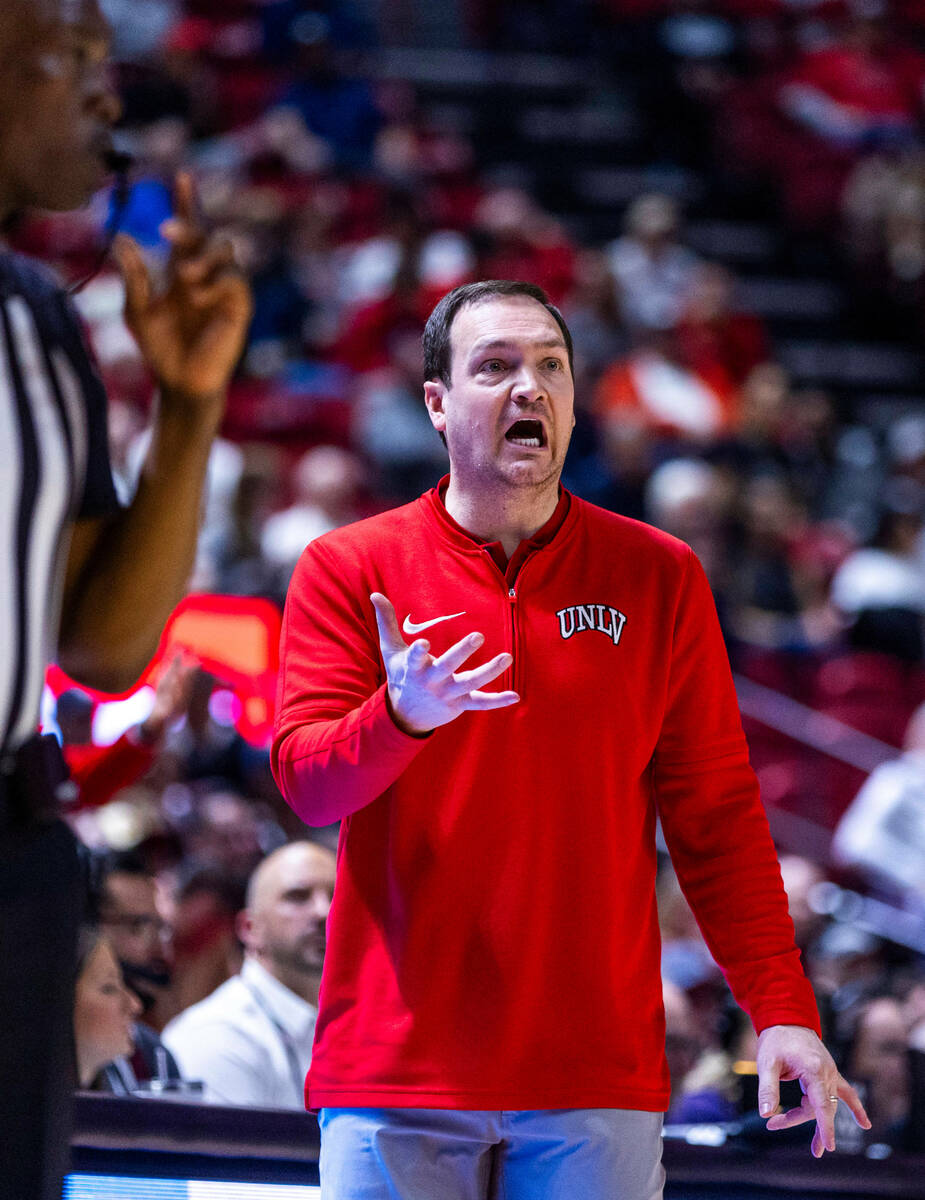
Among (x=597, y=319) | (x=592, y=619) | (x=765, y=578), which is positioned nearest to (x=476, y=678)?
(x=592, y=619)

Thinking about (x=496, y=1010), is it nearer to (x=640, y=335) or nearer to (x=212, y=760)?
(x=212, y=760)

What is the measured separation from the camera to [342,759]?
1.93 meters

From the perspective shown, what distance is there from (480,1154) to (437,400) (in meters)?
0.97

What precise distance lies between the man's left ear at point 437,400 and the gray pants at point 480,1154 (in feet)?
2.91

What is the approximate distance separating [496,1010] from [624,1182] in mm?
242

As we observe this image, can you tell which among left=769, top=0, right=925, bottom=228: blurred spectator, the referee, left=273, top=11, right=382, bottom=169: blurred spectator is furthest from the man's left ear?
left=769, top=0, right=925, bottom=228: blurred spectator

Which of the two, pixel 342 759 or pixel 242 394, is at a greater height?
pixel 242 394

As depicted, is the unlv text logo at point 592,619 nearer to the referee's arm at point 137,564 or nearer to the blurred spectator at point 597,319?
the referee's arm at point 137,564

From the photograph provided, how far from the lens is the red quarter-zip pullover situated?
1.97 metres

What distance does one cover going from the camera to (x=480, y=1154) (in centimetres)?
198

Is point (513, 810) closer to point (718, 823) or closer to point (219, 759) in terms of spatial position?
point (718, 823)

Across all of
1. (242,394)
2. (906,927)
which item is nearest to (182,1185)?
(906,927)

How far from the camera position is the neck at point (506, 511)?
7.23ft

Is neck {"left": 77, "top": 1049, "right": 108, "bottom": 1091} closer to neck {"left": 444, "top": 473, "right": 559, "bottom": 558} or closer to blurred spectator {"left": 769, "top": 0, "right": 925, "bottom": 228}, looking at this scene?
neck {"left": 444, "top": 473, "right": 559, "bottom": 558}
